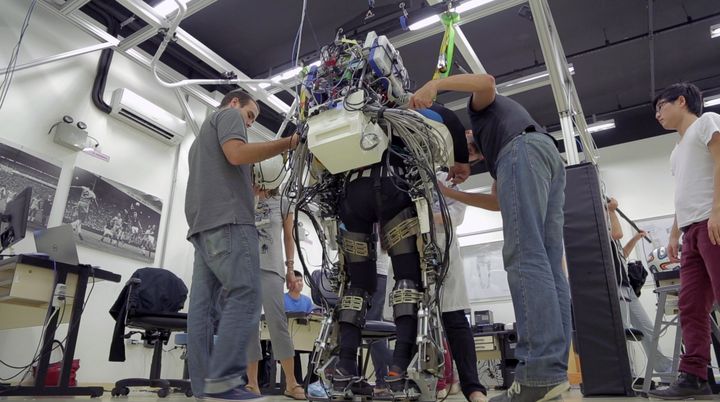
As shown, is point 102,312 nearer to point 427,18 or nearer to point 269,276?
point 269,276

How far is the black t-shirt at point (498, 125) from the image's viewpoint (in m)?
1.64

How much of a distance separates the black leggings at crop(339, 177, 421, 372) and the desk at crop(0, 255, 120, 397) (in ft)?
6.12

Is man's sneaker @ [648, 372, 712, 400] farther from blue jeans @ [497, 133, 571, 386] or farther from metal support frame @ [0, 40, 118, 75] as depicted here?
metal support frame @ [0, 40, 118, 75]

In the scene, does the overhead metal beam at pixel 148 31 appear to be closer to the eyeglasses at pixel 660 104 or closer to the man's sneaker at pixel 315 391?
the eyeglasses at pixel 660 104

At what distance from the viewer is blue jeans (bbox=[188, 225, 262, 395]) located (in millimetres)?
1677

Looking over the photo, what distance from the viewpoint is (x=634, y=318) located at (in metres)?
3.30

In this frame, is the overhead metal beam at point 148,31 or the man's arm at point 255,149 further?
the overhead metal beam at point 148,31

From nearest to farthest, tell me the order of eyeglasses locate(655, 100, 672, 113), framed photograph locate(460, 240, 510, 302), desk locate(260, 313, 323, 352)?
eyeglasses locate(655, 100, 672, 113), desk locate(260, 313, 323, 352), framed photograph locate(460, 240, 510, 302)

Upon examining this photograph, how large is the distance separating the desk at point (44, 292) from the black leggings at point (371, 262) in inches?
73.5

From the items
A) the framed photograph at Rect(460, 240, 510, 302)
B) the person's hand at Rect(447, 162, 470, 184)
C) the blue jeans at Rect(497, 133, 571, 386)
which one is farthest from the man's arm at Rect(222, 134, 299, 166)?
the framed photograph at Rect(460, 240, 510, 302)

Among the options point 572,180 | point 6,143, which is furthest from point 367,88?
point 6,143

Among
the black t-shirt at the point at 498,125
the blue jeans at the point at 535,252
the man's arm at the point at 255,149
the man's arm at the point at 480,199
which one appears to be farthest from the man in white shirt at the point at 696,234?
the man's arm at the point at 255,149

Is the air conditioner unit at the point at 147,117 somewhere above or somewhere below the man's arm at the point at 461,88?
above

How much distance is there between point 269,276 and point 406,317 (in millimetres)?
1462
